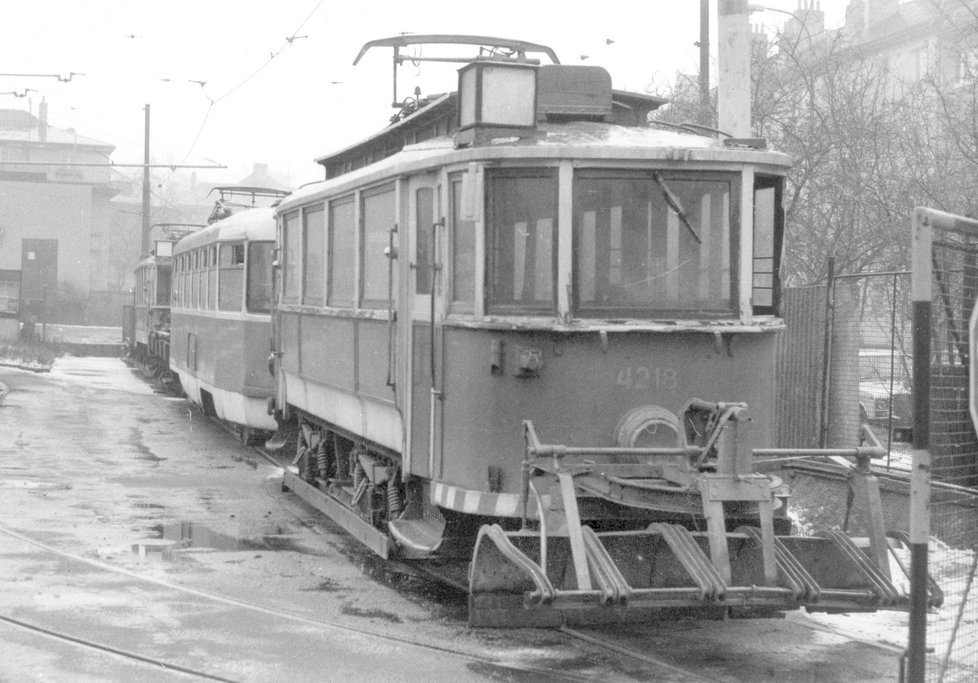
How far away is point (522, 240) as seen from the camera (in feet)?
25.6

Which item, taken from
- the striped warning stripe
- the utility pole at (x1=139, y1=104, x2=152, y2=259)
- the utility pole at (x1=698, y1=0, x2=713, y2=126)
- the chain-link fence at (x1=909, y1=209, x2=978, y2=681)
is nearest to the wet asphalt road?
the chain-link fence at (x1=909, y1=209, x2=978, y2=681)

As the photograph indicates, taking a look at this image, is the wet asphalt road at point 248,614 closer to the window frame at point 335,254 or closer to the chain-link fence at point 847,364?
the window frame at point 335,254

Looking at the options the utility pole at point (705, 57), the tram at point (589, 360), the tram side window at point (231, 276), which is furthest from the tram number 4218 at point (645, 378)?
the utility pole at point (705, 57)

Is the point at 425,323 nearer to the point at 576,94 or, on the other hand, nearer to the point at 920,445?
the point at 576,94

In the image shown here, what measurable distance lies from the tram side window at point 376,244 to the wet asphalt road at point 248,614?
1998 millimetres

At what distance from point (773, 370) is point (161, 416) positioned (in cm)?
1641

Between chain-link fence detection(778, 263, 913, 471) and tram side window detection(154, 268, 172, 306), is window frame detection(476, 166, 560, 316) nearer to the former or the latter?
Answer: chain-link fence detection(778, 263, 913, 471)

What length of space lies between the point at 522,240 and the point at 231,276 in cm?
1054

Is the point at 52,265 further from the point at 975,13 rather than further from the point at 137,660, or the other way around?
the point at 137,660

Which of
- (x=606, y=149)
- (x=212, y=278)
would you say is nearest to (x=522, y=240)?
(x=606, y=149)

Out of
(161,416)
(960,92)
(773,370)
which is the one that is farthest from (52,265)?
(773,370)

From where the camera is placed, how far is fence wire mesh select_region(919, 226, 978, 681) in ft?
20.7

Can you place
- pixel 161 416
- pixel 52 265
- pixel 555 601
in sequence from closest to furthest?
pixel 555 601 < pixel 161 416 < pixel 52 265

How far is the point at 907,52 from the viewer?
5341 centimetres
